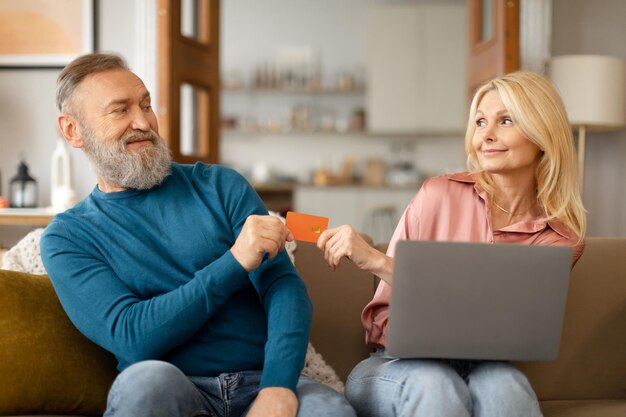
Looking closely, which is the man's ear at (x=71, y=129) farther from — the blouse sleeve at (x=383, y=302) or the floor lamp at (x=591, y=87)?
the floor lamp at (x=591, y=87)

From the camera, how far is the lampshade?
11.2ft

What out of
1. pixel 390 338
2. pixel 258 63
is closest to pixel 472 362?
pixel 390 338

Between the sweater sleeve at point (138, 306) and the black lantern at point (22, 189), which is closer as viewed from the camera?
the sweater sleeve at point (138, 306)

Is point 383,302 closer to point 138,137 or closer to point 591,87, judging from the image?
point 138,137

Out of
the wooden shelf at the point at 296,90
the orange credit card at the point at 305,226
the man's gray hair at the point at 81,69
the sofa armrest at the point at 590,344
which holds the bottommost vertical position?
the sofa armrest at the point at 590,344

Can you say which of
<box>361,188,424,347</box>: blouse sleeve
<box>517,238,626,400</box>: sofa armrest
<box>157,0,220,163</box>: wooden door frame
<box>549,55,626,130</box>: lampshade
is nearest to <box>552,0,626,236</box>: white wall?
<box>549,55,626,130</box>: lampshade

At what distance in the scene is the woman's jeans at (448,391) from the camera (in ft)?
4.58

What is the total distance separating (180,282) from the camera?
161 cm

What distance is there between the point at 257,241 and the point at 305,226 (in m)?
0.12

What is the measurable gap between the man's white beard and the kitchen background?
4830 mm

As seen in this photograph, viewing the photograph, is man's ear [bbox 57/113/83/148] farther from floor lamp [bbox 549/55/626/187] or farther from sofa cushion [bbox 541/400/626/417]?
floor lamp [bbox 549/55/626/187]

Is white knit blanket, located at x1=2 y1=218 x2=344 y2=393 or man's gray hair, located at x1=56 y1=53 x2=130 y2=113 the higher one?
man's gray hair, located at x1=56 y1=53 x2=130 y2=113

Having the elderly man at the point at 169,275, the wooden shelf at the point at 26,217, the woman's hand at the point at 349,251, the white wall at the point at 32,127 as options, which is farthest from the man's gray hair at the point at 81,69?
the white wall at the point at 32,127

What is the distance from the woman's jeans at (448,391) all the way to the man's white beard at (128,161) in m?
0.69
